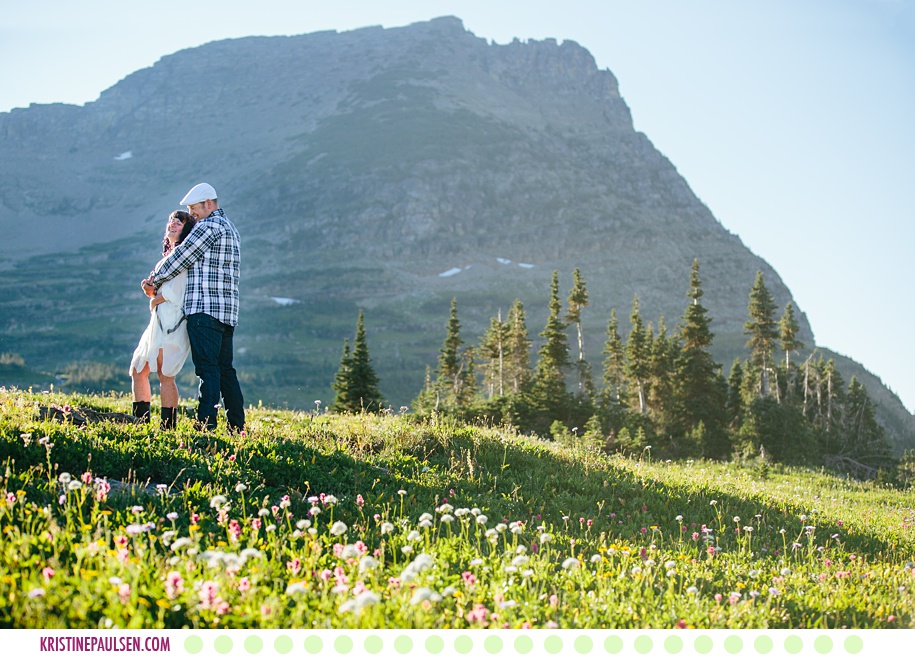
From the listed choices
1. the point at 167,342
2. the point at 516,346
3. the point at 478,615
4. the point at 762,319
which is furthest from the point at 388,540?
the point at 516,346

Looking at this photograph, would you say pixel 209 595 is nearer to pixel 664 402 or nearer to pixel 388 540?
pixel 388 540

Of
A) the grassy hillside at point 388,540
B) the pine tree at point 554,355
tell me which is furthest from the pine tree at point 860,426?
the grassy hillside at point 388,540

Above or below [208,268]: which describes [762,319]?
above

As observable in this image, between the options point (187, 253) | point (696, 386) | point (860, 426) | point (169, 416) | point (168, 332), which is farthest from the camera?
A: point (860, 426)

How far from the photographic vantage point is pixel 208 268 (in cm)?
929

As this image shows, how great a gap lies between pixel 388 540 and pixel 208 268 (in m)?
5.05

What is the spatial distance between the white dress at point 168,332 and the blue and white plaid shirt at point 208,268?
130 mm

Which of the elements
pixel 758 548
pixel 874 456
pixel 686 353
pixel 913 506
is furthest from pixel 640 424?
pixel 758 548

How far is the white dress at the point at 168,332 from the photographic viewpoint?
928cm
